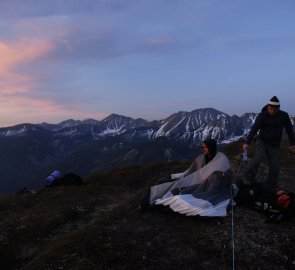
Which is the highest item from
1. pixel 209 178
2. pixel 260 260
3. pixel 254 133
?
pixel 254 133

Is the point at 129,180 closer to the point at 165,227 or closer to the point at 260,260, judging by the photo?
the point at 165,227

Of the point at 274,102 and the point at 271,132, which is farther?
the point at 271,132

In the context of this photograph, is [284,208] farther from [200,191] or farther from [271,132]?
[271,132]

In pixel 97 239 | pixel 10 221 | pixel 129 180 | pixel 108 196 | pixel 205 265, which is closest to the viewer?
pixel 205 265

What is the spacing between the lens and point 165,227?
14703 mm

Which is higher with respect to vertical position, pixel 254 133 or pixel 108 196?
pixel 254 133

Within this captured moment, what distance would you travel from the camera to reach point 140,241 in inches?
538

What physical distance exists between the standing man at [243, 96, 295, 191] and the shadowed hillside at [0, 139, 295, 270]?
8.31 feet

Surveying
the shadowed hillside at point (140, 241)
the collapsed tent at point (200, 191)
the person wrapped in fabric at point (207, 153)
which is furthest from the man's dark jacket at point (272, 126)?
the shadowed hillside at point (140, 241)

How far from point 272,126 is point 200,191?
396cm

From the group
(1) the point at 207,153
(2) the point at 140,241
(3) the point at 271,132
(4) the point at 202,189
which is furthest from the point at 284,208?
(2) the point at 140,241

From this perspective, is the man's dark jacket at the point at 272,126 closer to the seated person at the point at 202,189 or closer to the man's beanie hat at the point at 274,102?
the man's beanie hat at the point at 274,102

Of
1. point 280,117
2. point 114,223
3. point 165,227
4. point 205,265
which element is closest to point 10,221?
point 114,223

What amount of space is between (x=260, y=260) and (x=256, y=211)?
3542mm
